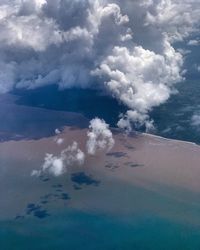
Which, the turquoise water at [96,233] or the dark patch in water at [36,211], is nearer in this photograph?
the turquoise water at [96,233]

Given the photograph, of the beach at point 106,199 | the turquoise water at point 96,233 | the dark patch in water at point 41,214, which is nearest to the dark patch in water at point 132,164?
the beach at point 106,199

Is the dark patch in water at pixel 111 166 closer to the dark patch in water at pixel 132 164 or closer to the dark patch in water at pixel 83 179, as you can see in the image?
the dark patch in water at pixel 132 164

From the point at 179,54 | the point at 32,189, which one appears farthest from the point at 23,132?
the point at 179,54

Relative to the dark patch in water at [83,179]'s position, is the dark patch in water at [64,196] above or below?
below

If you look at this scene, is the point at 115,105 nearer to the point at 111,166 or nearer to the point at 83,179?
the point at 111,166

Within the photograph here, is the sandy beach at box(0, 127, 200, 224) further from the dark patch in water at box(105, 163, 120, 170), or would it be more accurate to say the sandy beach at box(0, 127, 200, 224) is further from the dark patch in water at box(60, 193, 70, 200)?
the dark patch in water at box(60, 193, 70, 200)

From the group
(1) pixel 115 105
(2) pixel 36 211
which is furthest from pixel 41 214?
(1) pixel 115 105

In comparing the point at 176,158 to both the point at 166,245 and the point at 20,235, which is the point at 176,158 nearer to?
the point at 166,245
